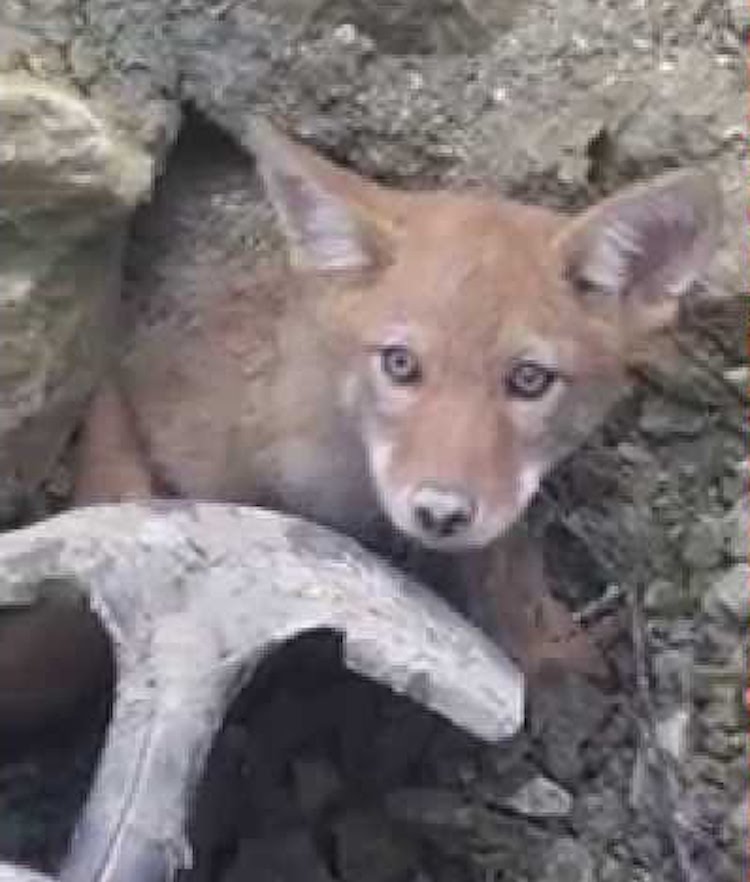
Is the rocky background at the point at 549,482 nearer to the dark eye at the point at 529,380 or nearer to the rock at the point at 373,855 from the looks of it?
the rock at the point at 373,855

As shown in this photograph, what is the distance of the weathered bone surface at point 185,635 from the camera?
8.98 ft

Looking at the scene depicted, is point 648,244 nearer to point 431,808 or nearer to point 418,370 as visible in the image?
point 418,370

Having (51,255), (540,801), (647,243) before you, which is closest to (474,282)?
(647,243)

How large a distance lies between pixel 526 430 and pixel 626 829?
62 centimetres

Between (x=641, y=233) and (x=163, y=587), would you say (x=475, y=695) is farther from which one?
(x=641, y=233)

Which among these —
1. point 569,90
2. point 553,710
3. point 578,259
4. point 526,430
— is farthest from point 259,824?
point 569,90

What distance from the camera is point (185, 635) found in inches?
111

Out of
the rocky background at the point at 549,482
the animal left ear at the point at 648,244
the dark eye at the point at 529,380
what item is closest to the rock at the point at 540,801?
the rocky background at the point at 549,482

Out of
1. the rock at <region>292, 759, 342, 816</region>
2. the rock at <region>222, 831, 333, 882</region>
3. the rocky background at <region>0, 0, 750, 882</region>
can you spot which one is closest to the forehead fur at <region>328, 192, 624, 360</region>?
the rocky background at <region>0, 0, 750, 882</region>

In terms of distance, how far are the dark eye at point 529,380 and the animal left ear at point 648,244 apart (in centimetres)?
17

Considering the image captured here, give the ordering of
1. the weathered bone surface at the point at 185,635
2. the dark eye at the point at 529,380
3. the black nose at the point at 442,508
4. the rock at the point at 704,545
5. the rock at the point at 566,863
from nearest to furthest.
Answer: the weathered bone surface at the point at 185,635 → the black nose at the point at 442,508 → the rock at the point at 566,863 → the dark eye at the point at 529,380 → the rock at the point at 704,545

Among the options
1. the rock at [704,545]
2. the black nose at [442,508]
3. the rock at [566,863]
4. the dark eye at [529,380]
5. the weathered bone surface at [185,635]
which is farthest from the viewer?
the rock at [704,545]

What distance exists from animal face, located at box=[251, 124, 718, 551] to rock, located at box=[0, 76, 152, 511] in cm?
26

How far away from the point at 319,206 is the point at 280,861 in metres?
1.02
